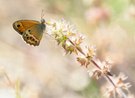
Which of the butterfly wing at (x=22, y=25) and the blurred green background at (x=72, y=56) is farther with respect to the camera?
the blurred green background at (x=72, y=56)

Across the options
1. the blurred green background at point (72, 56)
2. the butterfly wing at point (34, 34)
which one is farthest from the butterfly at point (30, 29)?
the blurred green background at point (72, 56)

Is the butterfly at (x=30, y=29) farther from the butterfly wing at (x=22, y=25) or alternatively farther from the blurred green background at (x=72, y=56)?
the blurred green background at (x=72, y=56)

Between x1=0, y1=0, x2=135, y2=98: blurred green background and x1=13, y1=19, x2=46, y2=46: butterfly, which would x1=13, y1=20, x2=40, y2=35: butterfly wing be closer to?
x1=13, y1=19, x2=46, y2=46: butterfly

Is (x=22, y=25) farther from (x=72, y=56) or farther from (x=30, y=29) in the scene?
(x=72, y=56)

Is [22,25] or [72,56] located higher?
[72,56]

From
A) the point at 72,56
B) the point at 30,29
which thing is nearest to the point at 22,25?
the point at 30,29

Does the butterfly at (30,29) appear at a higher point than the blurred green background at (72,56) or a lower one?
lower
